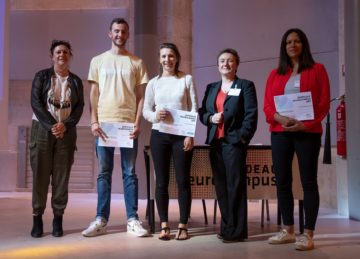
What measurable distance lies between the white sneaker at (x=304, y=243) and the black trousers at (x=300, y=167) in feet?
0.29

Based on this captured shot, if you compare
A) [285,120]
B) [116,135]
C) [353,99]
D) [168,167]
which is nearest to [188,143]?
[168,167]

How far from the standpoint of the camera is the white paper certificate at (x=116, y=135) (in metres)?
3.60

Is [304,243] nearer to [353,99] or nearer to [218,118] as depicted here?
[218,118]

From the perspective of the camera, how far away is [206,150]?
388cm

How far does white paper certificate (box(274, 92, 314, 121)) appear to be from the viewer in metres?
3.19

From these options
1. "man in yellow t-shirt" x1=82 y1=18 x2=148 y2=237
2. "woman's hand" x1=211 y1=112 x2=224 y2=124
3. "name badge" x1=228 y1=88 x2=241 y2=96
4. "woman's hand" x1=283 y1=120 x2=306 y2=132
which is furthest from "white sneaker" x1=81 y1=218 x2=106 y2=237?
"woman's hand" x1=283 y1=120 x2=306 y2=132

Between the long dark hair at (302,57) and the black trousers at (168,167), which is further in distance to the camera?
the black trousers at (168,167)

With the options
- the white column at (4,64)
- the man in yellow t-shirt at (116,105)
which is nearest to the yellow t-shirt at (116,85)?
the man in yellow t-shirt at (116,105)

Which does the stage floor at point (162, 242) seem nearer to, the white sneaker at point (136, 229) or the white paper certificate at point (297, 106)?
the white sneaker at point (136, 229)

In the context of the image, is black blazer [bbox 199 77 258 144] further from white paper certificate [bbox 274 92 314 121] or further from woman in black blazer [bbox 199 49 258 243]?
white paper certificate [bbox 274 92 314 121]

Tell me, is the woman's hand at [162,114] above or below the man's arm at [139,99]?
below

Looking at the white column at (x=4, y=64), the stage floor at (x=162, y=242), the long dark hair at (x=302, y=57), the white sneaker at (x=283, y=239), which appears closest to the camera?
the stage floor at (x=162, y=242)

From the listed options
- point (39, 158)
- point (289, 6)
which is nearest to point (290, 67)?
point (39, 158)

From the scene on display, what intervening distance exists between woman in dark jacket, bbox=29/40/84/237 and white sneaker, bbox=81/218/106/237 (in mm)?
224
